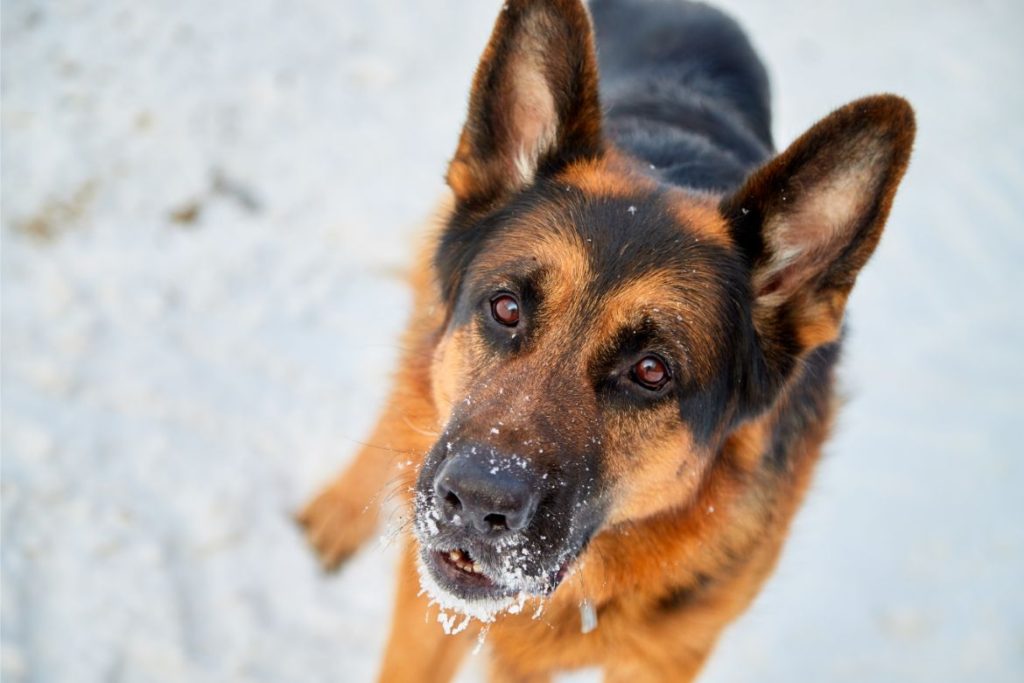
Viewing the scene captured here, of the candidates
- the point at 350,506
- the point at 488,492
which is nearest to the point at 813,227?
the point at 488,492

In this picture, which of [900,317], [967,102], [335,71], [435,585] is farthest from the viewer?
[967,102]

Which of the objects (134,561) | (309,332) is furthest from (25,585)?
(309,332)

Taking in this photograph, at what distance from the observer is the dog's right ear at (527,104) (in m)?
2.96

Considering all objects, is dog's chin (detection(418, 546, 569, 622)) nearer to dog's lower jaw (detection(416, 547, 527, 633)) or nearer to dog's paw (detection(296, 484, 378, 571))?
dog's lower jaw (detection(416, 547, 527, 633))

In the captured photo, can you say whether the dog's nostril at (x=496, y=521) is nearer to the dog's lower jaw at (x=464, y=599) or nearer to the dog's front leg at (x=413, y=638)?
the dog's lower jaw at (x=464, y=599)

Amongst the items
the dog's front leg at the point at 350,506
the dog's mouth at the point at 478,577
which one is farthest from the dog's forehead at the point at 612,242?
the dog's front leg at the point at 350,506

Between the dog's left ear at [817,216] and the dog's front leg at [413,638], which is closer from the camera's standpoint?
the dog's left ear at [817,216]

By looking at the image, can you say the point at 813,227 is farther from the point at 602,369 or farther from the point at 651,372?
the point at 602,369

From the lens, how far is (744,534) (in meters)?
3.36

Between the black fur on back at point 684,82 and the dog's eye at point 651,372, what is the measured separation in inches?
58.6

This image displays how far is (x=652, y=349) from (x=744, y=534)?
1079 mm

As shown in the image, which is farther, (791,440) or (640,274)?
(791,440)

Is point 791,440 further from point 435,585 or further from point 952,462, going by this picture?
point 952,462

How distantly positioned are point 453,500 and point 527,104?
1636 millimetres
